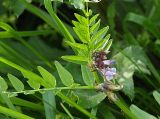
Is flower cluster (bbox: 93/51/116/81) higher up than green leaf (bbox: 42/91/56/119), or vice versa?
flower cluster (bbox: 93/51/116/81)

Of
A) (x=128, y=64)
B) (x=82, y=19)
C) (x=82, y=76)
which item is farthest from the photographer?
(x=128, y=64)

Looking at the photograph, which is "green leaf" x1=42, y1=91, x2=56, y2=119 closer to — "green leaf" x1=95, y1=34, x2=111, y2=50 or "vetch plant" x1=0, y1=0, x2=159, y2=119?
"vetch plant" x1=0, y1=0, x2=159, y2=119

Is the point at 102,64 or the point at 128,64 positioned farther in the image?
the point at 128,64

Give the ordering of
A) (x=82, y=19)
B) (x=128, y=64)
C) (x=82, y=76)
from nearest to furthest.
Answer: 1. (x=82, y=19)
2. (x=82, y=76)
3. (x=128, y=64)

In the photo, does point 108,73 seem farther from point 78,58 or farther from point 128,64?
point 128,64

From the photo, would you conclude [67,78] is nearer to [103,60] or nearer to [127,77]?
[103,60]

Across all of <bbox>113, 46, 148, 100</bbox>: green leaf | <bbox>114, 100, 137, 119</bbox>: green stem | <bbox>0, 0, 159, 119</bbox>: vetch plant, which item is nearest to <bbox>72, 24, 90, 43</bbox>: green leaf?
<bbox>0, 0, 159, 119</bbox>: vetch plant

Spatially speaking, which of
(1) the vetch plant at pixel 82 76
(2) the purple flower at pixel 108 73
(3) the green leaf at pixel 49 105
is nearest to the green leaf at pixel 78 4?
(1) the vetch plant at pixel 82 76

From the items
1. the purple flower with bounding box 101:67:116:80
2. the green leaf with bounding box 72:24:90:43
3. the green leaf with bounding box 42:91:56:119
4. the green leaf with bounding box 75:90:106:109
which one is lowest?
the green leaf with bounding box 42:91:56:119

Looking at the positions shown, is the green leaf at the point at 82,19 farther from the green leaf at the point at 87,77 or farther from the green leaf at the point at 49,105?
the green leaf at the point at 49,105

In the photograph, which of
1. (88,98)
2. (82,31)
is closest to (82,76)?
(88,98)
